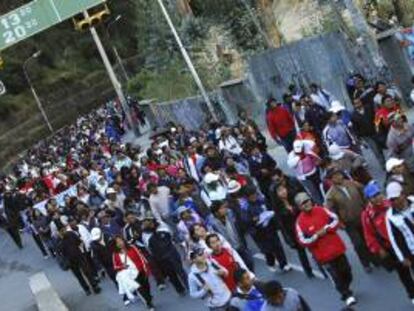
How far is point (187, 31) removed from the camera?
3906 cm

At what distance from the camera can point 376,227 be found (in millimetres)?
→ 10094

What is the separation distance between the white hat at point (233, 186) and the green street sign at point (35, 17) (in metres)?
16.8

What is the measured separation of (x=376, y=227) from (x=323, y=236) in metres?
1.03

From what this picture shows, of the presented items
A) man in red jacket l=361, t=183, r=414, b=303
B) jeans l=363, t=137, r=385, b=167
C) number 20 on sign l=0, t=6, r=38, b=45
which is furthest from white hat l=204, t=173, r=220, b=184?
number 20 on sign l=0, t=6, r=38, b=45

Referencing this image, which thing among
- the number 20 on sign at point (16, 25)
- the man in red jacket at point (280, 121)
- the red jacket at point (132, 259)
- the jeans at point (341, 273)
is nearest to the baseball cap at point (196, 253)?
the jeans at point (341, 273)

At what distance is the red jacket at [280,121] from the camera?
1909 centimetres

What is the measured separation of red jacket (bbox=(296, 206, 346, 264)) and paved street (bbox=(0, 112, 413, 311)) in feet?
2.65

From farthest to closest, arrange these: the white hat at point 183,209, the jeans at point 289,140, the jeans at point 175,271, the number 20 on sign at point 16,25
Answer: the number 20 on sign at point 16,25, the jeans at point 289,140, the jeans at point 175,271, the white hat at point 183,209

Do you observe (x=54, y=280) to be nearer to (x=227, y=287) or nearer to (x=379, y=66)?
(x=379, y=66)

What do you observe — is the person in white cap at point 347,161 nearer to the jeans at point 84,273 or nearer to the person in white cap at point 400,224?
the person in white cap at point 400,224

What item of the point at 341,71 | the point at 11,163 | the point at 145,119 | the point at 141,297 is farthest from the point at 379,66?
the point at 11,163

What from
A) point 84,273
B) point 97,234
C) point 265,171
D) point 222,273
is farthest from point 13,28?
point 222,273

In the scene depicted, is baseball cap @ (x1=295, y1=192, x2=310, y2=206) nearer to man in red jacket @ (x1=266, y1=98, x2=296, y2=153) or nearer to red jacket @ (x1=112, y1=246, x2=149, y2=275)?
red jacket @ (x1=112, y1=246, x2=149, y2=275)

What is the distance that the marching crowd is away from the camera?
408 inches
